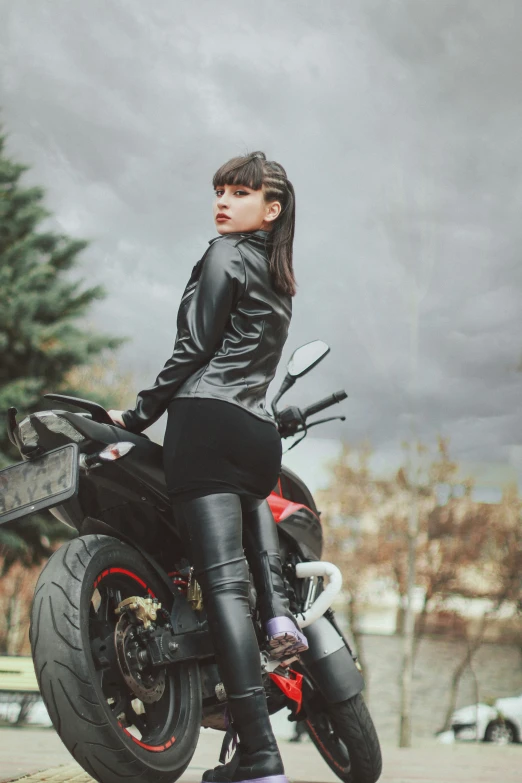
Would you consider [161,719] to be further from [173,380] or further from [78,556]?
[173,380]

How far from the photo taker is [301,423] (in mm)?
3559

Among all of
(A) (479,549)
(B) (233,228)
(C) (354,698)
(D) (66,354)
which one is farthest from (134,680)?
(A) (479,549)

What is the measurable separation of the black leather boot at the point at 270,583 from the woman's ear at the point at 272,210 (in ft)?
3.09

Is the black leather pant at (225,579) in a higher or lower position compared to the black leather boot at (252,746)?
higher

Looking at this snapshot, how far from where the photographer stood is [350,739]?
10.5 feet

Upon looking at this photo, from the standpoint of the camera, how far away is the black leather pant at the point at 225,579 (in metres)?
2.37

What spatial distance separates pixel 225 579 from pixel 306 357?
1.24m

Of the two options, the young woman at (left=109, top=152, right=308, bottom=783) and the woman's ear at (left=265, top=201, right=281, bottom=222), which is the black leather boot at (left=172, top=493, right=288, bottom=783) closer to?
the young woman at (left=109, top=152, right=308, bottom=783)

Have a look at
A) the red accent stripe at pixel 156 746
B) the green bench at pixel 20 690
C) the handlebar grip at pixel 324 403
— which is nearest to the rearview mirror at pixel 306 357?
the handlebar grip at pixel 324 403

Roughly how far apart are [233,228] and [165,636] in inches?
51.0

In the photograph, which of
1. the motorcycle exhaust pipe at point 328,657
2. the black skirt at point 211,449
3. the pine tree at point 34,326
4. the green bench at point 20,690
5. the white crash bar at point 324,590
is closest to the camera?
the black skirt at point 211,449

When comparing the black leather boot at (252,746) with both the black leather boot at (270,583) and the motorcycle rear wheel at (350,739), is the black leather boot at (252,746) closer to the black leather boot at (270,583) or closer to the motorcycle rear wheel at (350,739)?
the black leather boot at (270,583)

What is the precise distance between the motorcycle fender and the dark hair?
134cm

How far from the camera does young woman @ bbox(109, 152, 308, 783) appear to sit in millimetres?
2385
